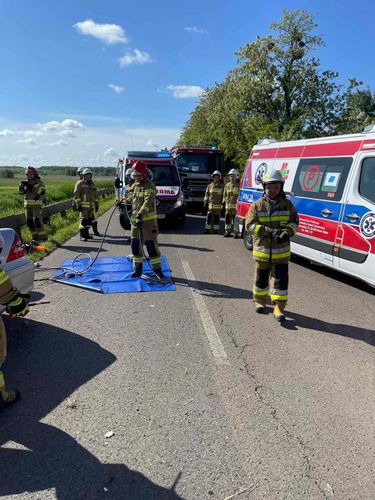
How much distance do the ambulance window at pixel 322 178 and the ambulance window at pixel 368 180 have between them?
35 centimetres

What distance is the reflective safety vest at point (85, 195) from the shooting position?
10648 mm

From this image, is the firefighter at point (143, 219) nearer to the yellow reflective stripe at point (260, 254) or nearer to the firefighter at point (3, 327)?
the yellow reflective stripe at point (260, 254)

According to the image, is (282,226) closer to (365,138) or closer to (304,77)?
(365,138)

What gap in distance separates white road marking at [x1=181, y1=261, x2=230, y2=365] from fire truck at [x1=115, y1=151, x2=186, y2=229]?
19.8ft

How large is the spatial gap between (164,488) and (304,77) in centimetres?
2446

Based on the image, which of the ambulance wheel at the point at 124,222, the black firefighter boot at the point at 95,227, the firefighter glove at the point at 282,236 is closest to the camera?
the firefighter glove at the point at 282,236

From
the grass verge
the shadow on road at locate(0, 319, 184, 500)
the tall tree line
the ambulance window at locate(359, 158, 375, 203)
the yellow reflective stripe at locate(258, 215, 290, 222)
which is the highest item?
the tall tree line

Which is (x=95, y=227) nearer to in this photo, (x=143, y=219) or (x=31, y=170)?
(x=31, y=170)

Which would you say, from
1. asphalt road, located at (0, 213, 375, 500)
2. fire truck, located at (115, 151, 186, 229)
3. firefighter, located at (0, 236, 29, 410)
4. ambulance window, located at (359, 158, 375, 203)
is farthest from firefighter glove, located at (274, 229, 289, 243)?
fire truck, located at (115, 151, 186, 229)

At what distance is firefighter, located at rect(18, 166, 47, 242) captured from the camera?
9836 mm

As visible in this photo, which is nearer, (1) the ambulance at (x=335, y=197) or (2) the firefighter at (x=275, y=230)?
(2) the firefighter at (x=275, y=230)

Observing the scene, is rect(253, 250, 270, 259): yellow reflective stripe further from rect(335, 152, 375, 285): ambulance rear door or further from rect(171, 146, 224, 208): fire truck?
rect(171, 146, 224, 208): fire truck

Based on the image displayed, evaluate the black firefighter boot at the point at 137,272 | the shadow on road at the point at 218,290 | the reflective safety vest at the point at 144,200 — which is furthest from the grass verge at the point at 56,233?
the shadow on road at the point at 218,290

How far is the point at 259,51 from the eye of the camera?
23359 mm
